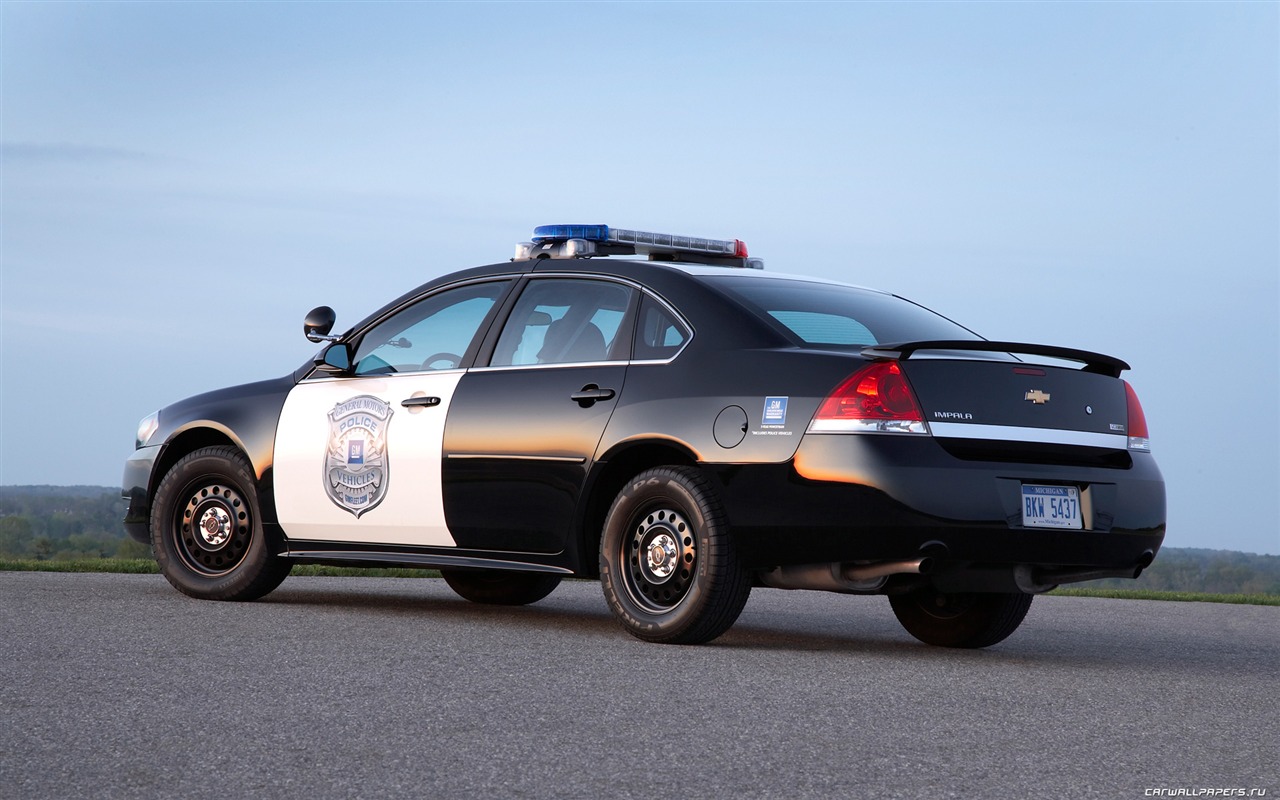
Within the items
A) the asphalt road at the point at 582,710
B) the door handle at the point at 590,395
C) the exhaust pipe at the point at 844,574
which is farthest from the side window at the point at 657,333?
the asphalt road at the point at 582,710

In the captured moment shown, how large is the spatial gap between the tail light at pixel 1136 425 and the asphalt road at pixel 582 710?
37.4 inches

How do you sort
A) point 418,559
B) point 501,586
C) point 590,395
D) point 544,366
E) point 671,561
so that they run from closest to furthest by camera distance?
point 671,561 → point 590,395 → point 544,366 → point 418,559 → point 501,586

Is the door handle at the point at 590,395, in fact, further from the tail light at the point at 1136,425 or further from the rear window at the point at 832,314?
the tail light at the point at 1136,425

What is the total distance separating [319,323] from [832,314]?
286cm

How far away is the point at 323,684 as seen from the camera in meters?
5.60

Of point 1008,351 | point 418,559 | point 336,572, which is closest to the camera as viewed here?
point 1008,351

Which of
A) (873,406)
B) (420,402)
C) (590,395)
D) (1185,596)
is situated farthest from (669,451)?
(1185,596)

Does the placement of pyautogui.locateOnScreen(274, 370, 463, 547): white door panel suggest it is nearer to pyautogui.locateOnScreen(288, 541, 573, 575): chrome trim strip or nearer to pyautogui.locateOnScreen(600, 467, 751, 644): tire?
pyautogui.locateOnScreen(288, 541, 573, 575): chrome trim strip

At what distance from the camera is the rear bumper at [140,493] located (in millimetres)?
9008

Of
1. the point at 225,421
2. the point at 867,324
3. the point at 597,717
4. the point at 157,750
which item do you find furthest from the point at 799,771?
the point at 225,421

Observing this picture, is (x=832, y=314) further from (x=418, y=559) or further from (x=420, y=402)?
(x=418, y=559)

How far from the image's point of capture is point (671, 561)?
6898mm

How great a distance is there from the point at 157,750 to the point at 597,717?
132cm

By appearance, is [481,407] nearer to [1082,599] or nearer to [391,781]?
[391,781]
